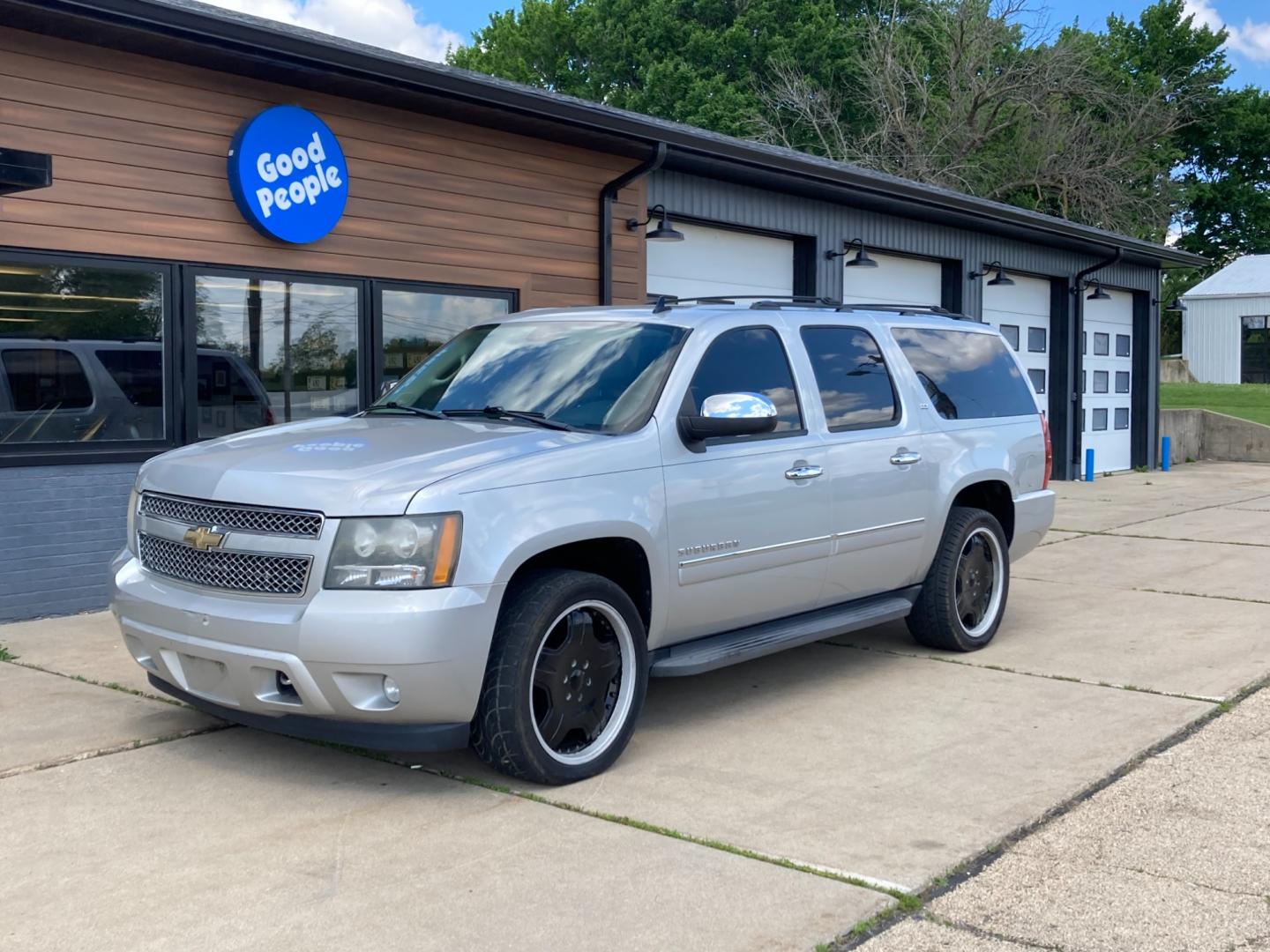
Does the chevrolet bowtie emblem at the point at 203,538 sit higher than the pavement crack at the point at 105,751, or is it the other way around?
the chevrolet bowtie emblem at the point at 203,538

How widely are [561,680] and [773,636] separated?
54.1 inches

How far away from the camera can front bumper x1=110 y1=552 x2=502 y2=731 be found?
4.44 meters

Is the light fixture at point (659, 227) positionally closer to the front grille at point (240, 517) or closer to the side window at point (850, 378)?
the side window at point (850, 378)

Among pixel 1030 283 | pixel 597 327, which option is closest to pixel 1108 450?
pixel 1030 283

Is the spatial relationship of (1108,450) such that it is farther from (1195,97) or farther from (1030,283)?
(1195,97)

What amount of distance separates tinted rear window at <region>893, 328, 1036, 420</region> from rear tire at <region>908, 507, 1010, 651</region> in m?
0.60

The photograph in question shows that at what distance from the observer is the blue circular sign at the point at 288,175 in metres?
8.89

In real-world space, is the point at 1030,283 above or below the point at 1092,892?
above

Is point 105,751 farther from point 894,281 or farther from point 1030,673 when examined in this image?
point 894,281

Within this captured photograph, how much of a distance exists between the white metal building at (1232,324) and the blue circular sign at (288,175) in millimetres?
48717

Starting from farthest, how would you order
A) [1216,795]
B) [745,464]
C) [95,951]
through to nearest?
[745,464], [1216,795], [95,951]

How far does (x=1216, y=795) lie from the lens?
15.9 ft

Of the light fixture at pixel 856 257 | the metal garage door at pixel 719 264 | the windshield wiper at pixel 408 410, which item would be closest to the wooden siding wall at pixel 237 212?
the metal garage door at pixel 719 264

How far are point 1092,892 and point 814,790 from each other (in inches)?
47.6
